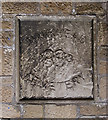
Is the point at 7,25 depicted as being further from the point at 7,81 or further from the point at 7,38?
the point at 7,81

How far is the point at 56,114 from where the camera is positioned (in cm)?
167

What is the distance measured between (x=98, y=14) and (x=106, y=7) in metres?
0.10

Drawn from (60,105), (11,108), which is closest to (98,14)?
(60,105)


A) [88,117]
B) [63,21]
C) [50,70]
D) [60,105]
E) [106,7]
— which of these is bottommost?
[88,117]

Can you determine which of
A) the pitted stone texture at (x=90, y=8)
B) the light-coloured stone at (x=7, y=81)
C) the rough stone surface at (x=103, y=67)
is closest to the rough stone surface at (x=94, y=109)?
the rough stone surface at (x=103, y=67)

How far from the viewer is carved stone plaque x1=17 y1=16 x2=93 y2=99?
1.63 m

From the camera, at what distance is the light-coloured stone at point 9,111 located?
1.66 m

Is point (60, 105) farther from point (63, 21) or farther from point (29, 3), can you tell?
point (29, 3)

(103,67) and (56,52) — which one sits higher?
(56,52)

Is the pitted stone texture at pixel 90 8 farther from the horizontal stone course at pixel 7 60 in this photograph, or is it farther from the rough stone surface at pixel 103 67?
the horizontal stone course at pixel 7 60

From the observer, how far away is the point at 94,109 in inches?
65.6

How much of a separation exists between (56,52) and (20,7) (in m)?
0.52

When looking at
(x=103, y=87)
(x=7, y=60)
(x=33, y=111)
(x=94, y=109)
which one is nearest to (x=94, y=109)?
(x=94, y=109)

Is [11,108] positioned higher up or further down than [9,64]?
further down
